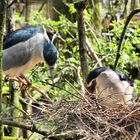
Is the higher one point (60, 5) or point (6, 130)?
point (60, 5)

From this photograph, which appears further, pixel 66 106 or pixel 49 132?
pixel 66 106

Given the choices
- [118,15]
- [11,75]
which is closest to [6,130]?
[11,75]

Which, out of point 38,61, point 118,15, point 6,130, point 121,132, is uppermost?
point 118,15

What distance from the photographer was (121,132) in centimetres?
201

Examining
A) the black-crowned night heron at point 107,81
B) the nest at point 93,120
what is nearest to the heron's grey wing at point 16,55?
the black-crowned night heron at point 107,81

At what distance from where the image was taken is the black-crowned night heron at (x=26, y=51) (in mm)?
3511

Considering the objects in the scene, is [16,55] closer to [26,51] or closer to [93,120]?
[26,51]

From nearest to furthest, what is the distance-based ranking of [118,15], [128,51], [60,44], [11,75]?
[11,75]
[128,51]
[60,44]
[118,15]

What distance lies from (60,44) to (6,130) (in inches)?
68.2

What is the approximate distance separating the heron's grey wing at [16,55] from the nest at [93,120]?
53.7 inches

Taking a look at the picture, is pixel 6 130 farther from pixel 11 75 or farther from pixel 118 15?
pixel 118 15

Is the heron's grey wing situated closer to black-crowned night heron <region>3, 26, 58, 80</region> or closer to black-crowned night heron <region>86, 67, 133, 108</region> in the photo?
black-crowned night heron <region>3, 26, 58, 80</region>

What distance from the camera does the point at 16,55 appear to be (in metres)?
3.74

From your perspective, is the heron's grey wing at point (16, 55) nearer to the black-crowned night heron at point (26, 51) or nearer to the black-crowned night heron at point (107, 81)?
the black-crowned night heron at point (26, 51)
